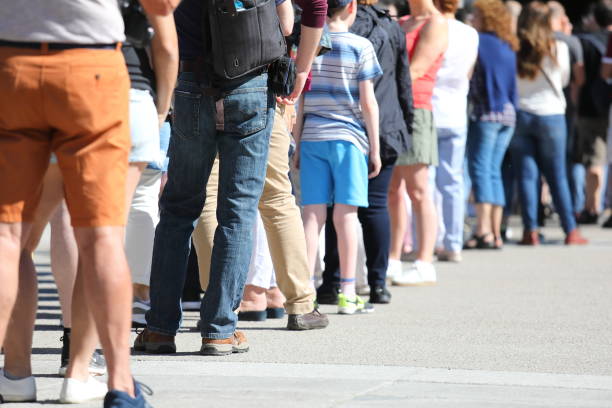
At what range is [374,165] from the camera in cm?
780

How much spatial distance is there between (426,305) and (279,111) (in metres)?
2.00

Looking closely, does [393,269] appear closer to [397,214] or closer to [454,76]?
[397,214]

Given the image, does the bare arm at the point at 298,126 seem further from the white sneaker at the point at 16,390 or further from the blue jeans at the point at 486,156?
the blue jeans at the point at 486,156

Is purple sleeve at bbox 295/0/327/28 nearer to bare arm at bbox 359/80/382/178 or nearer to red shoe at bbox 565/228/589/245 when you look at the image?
bare arm at bbox 359/80/382/178

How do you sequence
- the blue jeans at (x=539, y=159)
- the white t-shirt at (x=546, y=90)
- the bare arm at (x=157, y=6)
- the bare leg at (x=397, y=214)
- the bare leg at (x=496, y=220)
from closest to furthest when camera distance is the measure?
1. the bare arm at (x=157, y=6)
2. the bare leg at (x=397, y=214)
3. the bare leg at (x=496, y=220)
4. the white t-shirt at (x=546, y=90)
5. the blue jeans at (x=539, y=159)

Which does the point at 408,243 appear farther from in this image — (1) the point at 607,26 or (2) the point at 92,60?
(2) the point at 92,60

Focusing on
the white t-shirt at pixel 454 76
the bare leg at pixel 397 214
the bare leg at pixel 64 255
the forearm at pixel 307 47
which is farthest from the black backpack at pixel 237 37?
the white t-shirt at pixel 454 76

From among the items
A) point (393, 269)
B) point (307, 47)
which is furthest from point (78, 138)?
point (393, 269)

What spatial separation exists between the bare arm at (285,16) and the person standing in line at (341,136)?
127 centimetres

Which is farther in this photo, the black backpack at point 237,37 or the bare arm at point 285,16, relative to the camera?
the bare arm at point 285,16

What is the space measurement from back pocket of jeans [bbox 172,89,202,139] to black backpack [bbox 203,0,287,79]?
173 millimetres

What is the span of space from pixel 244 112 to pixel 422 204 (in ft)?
13.1

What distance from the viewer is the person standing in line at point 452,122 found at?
1049 cm

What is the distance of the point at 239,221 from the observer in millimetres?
5824
